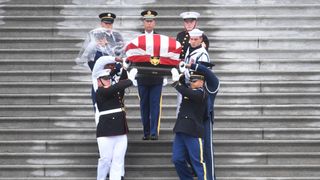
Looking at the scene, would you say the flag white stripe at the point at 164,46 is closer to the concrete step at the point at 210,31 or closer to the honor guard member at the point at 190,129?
the honor guard member at the point at 190,129

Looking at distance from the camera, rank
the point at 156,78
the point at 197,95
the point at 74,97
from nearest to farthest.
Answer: the point at 197,95, the point at 156,78, the point at 74,97

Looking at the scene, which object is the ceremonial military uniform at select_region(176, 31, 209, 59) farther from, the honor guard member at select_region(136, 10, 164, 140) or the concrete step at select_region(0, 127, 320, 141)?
the concrete step at select_region(0, 127, 320, 141)

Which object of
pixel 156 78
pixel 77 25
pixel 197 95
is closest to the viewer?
pixel 197 95

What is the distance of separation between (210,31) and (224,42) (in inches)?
15.8

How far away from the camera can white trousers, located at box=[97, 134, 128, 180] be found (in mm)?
14516

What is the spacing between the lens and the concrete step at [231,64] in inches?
684

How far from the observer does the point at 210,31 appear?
18.3 m

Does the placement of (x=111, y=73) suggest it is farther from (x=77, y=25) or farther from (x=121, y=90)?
(x=77, y=25)

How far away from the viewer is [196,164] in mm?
14234

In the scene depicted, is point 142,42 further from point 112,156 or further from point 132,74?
point 112,156

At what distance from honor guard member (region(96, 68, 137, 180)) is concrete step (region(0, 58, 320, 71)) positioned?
9.71 ft

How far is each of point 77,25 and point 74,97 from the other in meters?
2.13

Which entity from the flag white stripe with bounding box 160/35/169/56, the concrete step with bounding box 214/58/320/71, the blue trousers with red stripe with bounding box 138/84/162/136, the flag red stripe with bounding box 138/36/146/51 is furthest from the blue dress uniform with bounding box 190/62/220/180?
the concrete step with bounding box 214/58/320/71

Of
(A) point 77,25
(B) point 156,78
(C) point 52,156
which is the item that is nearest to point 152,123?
(B) point 156,78
